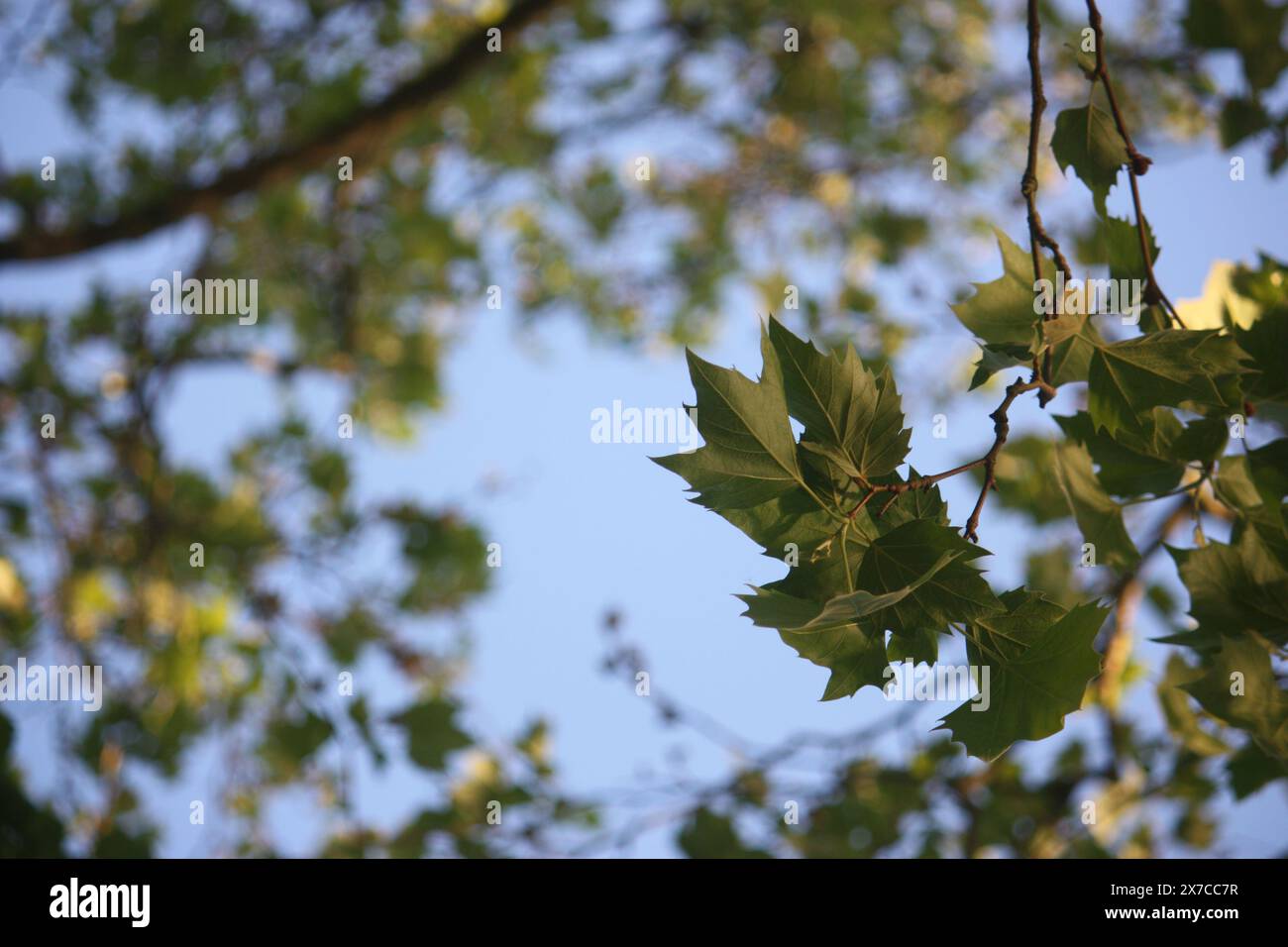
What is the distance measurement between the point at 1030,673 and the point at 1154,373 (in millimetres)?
293

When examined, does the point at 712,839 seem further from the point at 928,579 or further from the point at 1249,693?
the point at 928,579

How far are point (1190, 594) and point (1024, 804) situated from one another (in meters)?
1.39

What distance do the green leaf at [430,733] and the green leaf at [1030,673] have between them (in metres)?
1.50

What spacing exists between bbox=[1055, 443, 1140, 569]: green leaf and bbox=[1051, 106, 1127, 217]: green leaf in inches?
11.2

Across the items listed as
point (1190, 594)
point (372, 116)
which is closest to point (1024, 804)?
point (1190, 594)

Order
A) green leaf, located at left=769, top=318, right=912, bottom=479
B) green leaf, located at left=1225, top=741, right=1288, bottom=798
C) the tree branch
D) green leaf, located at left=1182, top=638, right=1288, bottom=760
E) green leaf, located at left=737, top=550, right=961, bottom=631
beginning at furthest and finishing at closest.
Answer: the tree branch
green leaf, located at left=1225, top=741, right=1288, bottom=798
green leaf, located at left=1182, top=638, right=1288, bottom=760
green leaf, located at left=769, top=318, right=912, bottom=479
green leaf, located at left=737, top=550, right=961, bottom=631

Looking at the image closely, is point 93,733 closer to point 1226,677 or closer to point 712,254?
point 1226,677

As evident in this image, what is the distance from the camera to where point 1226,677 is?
90 cm

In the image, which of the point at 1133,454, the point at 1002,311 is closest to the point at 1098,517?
the point at 1133,454

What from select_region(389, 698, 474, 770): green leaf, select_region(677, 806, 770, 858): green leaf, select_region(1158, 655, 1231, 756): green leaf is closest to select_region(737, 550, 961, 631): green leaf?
select_region(1158, 655, 1231, 756): green leaf

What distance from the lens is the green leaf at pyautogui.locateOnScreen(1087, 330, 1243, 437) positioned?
80 centimetres

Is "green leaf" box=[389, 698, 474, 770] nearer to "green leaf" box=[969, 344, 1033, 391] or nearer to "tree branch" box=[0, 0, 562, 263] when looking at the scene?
Result: "green leaf" box=[969, 344, 1033, 391]

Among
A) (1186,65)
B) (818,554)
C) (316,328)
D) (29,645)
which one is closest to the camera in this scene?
(818,554)

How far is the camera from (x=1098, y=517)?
1022 millimetres
